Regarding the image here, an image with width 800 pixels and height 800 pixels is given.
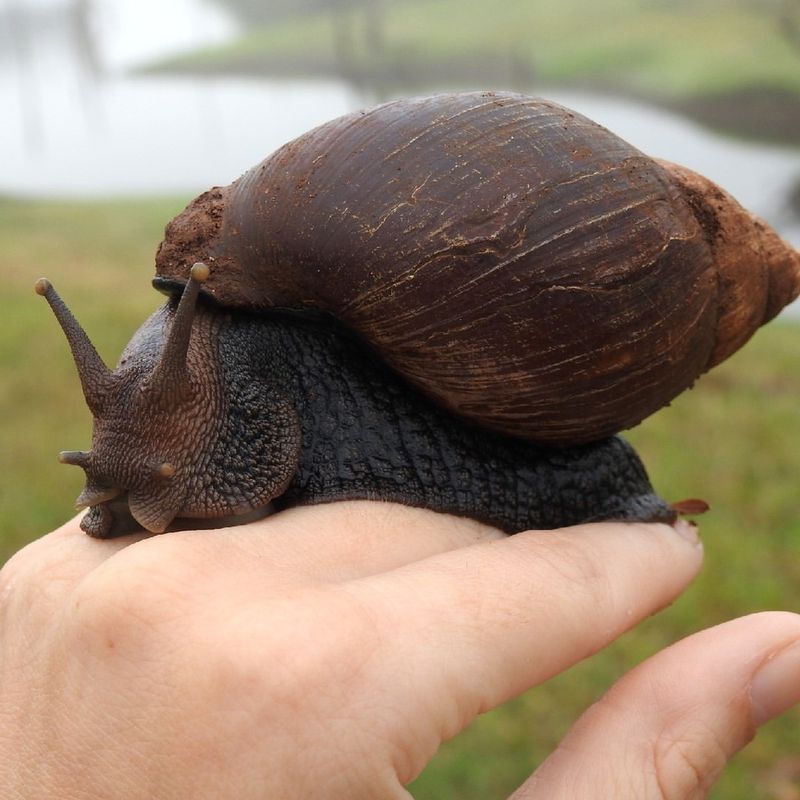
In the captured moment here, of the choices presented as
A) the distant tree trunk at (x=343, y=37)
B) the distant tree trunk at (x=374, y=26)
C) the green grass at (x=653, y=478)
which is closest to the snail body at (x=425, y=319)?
the green grass at (x=653, y=478)

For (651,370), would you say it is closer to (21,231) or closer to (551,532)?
(551,532)

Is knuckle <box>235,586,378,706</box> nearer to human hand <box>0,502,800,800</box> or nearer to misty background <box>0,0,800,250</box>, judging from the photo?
human hand <box>0,502,800,800</box>

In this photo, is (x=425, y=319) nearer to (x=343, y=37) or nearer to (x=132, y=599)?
(x=132, y=599)

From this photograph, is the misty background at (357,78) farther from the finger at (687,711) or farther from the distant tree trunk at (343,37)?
the finger at (687,711)

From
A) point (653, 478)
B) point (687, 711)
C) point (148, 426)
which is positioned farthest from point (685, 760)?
point (653, 478)

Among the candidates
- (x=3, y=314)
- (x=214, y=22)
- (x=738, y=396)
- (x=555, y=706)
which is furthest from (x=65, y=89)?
(x=555, y=706)
